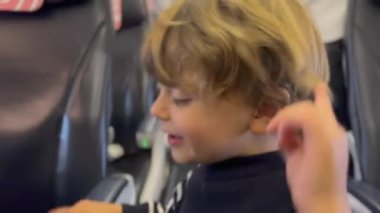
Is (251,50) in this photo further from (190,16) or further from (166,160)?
(166,160)

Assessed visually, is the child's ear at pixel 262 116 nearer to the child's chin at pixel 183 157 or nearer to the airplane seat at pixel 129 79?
the child's chin at pixel 183 157

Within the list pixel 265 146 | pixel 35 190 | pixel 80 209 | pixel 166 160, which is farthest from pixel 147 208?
pixel 166 160

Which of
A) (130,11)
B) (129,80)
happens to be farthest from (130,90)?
(130,11)

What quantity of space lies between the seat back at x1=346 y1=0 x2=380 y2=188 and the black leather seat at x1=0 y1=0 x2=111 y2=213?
0.41 metres

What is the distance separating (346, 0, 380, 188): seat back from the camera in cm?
138

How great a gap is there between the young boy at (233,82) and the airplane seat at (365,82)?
1.46 ft

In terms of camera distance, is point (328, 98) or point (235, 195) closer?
point (328, 98)

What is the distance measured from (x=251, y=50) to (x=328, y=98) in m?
0.16

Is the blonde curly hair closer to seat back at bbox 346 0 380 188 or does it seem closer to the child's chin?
the child's chin

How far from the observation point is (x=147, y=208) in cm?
104

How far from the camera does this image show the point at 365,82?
142 cm

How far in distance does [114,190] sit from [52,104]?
0.20 m

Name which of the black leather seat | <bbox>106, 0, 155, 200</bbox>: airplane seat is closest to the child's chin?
the black leather seat

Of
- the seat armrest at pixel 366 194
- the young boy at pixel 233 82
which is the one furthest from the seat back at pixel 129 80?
the young boy at pixel 233 82
